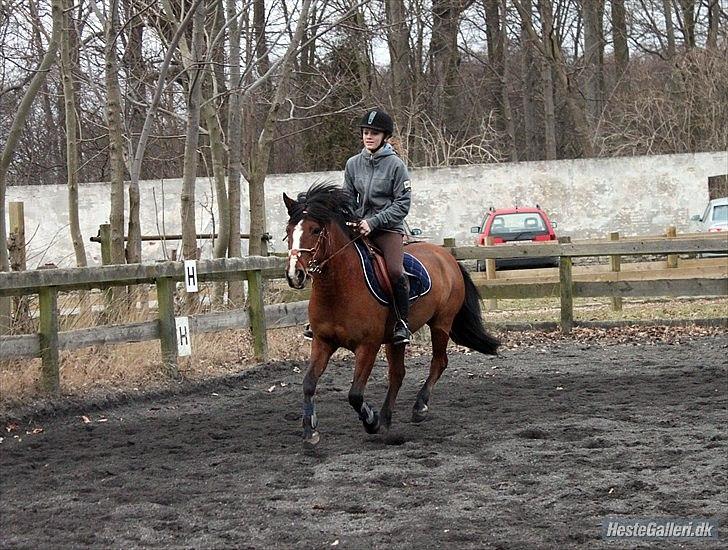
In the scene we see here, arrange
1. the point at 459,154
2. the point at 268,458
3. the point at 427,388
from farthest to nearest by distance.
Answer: the point at 459,154 < the point at 427,388 < the point at 268,458

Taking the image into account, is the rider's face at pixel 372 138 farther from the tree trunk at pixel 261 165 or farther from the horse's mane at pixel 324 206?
the tree trunk at pixel 261 165

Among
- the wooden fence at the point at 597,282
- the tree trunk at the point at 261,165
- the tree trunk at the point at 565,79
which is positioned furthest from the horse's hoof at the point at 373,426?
the tree trunk at the point at 565,79

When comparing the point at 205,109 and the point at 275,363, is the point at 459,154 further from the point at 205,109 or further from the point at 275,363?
the point at 275,363

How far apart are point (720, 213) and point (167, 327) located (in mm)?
19046

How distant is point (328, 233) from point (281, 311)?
15.9ft

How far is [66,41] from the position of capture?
11.4 meters

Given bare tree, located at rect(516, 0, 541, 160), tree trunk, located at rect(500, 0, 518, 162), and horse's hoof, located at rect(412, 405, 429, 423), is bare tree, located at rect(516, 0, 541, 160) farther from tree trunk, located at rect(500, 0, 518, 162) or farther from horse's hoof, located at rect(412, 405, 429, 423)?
horse's hoof, located at rect(412, 405, 429, 423)

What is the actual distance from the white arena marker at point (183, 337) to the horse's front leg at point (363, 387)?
10.4 ft

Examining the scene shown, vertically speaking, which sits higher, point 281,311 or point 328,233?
point 328,233

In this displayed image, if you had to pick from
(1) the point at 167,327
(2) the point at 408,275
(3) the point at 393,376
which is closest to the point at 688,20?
(1) the point at 167,327

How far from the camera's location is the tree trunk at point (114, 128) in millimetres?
11680

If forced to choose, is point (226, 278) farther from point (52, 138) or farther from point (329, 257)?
point (52, 138)

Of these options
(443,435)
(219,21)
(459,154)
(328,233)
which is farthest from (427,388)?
(459,154)

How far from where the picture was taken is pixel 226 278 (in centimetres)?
1158
